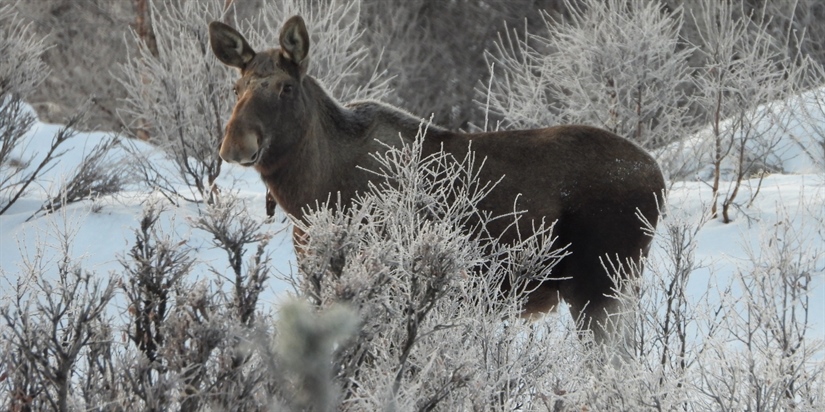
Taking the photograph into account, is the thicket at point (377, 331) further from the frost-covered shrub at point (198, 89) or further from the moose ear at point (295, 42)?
the frost-covered shrub at point (198, 89)

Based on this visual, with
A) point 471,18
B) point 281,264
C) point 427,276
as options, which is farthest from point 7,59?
point 471,18

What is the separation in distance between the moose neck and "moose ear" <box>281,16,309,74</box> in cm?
18

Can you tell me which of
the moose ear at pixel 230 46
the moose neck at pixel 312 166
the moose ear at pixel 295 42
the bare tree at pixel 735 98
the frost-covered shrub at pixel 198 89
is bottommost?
the bare tree at pixel 735 98

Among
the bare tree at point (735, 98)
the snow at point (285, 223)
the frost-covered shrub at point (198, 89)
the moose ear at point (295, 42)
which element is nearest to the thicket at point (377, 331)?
the moose ear at point (295, 42)

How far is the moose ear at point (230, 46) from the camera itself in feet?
19.0

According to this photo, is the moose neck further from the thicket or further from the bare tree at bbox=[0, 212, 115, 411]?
the bare tree at bbox=[0, 212, 115, 411]

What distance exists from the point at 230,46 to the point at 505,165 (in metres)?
1.64

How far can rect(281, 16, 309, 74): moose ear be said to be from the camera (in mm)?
5715

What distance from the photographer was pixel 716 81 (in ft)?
41.2

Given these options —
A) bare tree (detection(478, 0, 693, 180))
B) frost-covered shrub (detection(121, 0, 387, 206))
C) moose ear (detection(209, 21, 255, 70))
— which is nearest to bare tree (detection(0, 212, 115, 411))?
moose ear (detection(209, 21, 255, 70))

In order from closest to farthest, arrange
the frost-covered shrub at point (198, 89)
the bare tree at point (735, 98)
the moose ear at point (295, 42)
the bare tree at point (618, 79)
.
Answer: the moose ear at point (295, 42) → the bare tree at point (735, 98) → the bare tree at point (618, 79) → the frost-covered shrub at point (198, 89)

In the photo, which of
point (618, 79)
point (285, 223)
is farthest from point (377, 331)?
point (618, 79)

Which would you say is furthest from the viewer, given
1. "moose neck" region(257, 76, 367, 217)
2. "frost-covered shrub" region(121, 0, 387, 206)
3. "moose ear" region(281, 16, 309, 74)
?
"frost-covered shrub" region(121, 0, 387, 206)

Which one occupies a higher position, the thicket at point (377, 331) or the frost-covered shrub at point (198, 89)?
the frost-covered shrub at point (198, 89)
